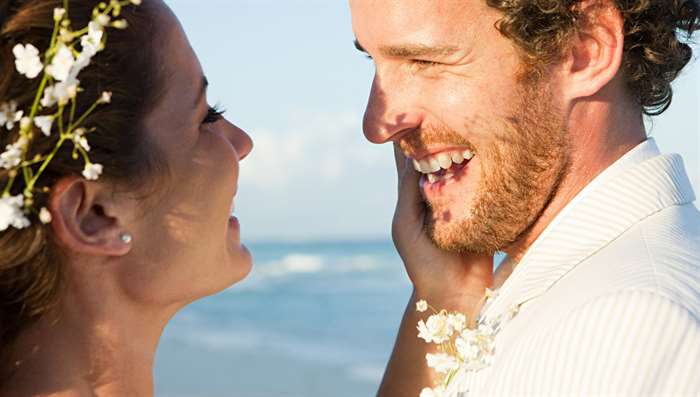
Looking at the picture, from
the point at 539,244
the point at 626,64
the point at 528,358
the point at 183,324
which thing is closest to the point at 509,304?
the point at 539,244

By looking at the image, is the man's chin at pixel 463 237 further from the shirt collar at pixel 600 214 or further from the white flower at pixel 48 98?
the white flower at pixel 48 98

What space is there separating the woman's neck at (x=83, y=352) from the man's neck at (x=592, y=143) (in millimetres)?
1775

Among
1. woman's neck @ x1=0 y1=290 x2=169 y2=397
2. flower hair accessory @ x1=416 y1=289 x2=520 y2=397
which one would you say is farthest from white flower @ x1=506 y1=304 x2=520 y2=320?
woman's neck @ x1=0 y1=290 x2=169 y2=397

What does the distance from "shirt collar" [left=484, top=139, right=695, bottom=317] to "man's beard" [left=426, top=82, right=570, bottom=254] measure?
0.33 m

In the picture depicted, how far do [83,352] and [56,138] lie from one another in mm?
698

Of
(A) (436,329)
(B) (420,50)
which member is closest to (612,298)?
(A) (436,329)

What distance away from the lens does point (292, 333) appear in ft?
63.1

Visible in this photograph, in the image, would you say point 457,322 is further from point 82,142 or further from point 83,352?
point 82,142

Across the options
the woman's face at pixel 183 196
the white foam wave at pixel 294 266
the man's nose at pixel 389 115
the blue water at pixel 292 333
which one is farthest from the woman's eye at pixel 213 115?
the white foam wave at pixel 294 266

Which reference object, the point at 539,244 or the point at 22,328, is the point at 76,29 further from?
the point at 539,244

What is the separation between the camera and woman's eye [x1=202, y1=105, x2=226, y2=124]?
3.38 metres

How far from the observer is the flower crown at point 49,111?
271cm

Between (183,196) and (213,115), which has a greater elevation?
(213,115)

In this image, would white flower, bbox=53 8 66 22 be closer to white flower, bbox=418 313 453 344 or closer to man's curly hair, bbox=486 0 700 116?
white flower, bbox=418 313 453 344
